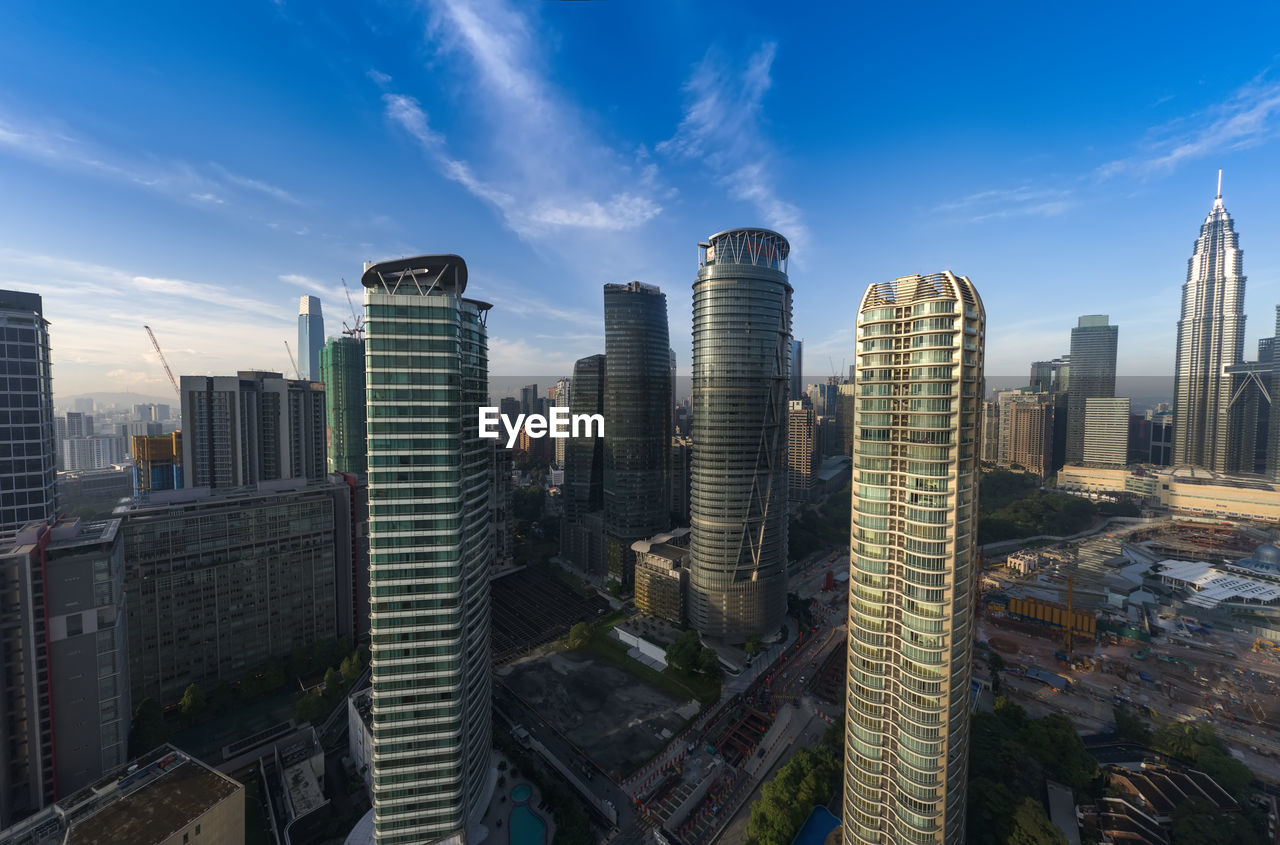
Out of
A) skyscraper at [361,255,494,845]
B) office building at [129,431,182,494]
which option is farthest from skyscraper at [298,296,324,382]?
skyscraper at [361,255,494,845]

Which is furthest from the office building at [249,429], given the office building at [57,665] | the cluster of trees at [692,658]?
the cluster of trees at [692,658]

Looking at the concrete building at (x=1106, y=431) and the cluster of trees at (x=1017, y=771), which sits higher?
the concrete building at (x=1106, y=431)

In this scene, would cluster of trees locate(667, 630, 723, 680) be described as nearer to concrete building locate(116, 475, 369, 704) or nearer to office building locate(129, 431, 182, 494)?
concrete building locate(116, 475, 369, 704)

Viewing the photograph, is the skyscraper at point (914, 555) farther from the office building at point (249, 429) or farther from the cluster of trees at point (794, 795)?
the office building at point (249, 429)

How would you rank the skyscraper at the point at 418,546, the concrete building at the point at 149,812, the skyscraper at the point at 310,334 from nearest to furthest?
1. the concrete building at the point at 149,812
2. the skyscraper at the point at 418,546
3. the skyscraper at the point at 310,334

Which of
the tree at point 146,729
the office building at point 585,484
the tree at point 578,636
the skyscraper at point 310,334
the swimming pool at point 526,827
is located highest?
the skyscraper at point 310,334

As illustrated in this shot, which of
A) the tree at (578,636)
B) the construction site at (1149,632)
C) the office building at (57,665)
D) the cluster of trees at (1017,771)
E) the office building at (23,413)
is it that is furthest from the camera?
the tree at (578,636)

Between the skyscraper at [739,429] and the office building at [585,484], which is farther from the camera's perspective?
the office building at [585,484]
